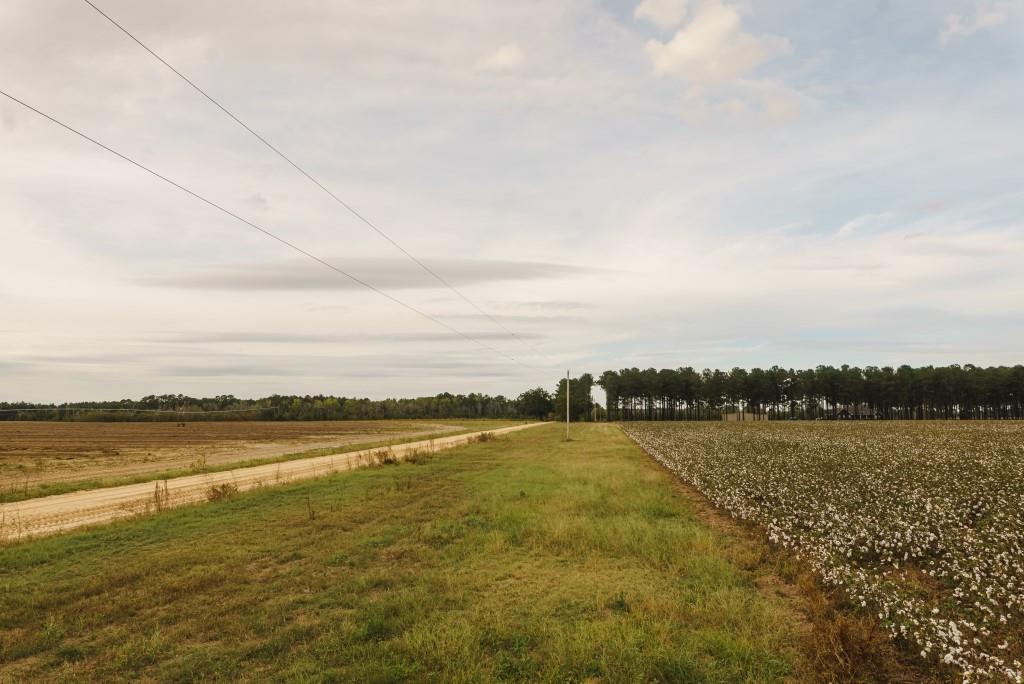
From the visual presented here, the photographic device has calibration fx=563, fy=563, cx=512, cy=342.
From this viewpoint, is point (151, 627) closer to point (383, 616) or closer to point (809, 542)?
point (383, 616)

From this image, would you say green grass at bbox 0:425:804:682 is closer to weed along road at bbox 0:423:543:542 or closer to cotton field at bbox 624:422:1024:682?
cotton field at bbox 624:422:1024:682

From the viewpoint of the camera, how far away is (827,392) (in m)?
166

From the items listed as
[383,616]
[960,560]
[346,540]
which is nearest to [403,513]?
[346,540]

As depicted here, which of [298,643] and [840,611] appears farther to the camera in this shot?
[840,611]

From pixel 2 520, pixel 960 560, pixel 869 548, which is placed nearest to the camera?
pixel 960 560

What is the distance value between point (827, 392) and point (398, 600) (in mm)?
183436

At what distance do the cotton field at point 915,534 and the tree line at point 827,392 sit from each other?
150412 millimetres

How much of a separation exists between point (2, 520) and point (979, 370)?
202 meters

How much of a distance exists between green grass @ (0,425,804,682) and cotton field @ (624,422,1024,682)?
160 centimetres

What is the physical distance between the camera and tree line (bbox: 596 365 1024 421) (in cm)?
15100

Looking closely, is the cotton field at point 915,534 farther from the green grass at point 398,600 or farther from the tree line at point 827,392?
the tree line at point 827,392

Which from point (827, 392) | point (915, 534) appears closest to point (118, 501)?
point (915, 534)

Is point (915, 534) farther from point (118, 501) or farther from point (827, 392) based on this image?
point (827, 392)

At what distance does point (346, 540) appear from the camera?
46.3 ft
